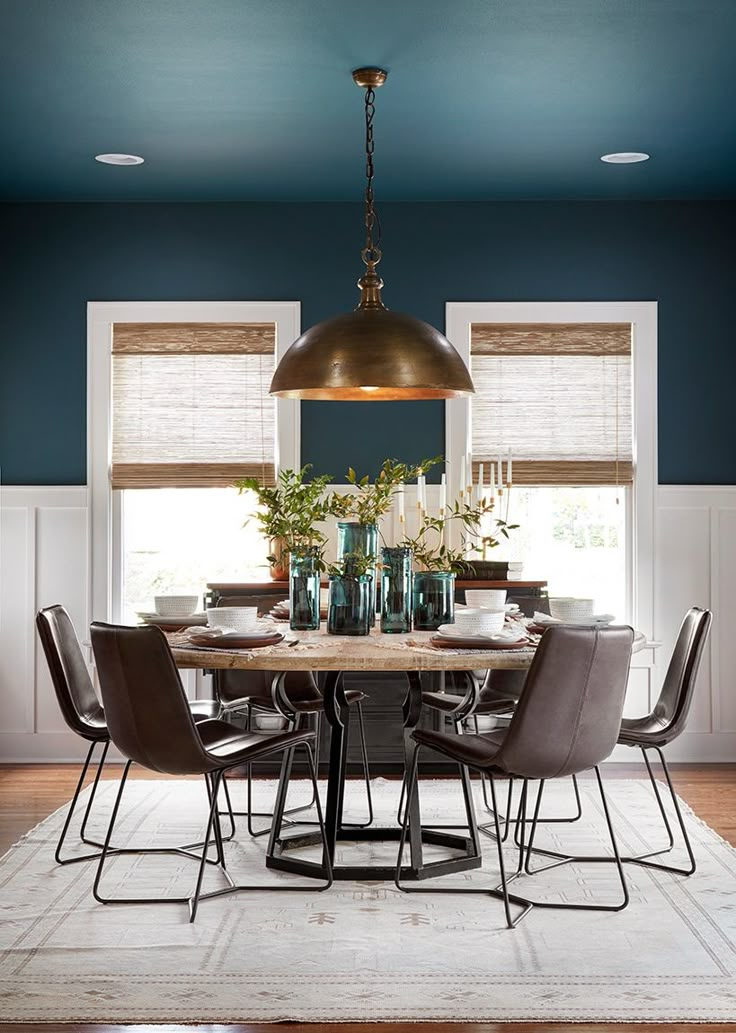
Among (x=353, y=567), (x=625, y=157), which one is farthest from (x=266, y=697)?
(x=625, y=157)

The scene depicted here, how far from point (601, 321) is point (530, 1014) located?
12.5 feet

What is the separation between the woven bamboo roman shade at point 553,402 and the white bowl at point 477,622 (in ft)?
7.66

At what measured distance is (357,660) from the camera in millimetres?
3309

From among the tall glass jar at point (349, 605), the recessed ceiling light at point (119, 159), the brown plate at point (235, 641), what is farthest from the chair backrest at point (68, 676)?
the recessed ceiling light at point (119, 159)

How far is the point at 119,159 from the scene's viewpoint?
Answer: 511 cm

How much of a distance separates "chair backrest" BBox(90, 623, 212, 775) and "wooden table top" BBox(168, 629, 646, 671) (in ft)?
0.31

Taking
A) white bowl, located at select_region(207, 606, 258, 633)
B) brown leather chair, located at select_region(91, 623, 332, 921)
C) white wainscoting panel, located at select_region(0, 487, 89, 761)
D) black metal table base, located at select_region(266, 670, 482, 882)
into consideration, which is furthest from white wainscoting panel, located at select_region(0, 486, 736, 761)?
brown leather chair, located at select_region(91, 623, 332, 921)

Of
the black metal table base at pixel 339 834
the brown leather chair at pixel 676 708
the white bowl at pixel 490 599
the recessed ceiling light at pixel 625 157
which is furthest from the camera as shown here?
the recessed ceiling light at pixel 625 157

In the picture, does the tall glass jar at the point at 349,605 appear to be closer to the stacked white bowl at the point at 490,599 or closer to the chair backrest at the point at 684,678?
the stacked white bowl at the point at 490,599

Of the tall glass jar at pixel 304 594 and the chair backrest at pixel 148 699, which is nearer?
the chair backrest at pixel 148 699

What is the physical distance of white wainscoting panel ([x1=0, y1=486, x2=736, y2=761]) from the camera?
5.84 meters

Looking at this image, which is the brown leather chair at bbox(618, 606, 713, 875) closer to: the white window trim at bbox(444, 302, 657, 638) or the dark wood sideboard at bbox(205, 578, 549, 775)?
the dark wood sideboard at bbox(205, 578, 549, 775)

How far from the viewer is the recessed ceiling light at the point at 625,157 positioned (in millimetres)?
5051

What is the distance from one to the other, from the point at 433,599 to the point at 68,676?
126 cm
